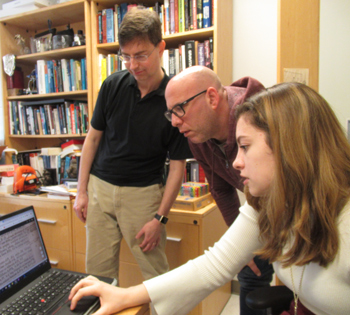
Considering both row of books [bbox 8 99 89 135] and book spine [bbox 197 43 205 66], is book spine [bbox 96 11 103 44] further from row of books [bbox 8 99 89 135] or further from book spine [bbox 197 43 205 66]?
book spine [bbox 197 43 205 66]

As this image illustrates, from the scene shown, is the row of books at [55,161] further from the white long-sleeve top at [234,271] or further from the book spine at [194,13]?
the white long-sleeve top at [234,271]

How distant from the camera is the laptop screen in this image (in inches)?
30.7

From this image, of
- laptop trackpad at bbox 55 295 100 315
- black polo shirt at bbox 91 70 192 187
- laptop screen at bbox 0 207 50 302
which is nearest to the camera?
laptop trackpad at bbox 55 295 100 315

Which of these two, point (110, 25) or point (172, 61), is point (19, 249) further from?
point (110, 25)

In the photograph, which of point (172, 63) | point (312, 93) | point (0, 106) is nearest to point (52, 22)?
point (0, 106)

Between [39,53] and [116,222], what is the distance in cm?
180

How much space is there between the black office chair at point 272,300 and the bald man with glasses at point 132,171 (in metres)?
0.55

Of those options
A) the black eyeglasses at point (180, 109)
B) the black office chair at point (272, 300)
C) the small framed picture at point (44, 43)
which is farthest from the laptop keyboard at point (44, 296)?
the small framed picture at point (44, 43)

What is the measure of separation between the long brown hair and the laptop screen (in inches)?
27.8

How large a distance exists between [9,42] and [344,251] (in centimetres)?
304

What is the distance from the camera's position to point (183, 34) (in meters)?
1.93

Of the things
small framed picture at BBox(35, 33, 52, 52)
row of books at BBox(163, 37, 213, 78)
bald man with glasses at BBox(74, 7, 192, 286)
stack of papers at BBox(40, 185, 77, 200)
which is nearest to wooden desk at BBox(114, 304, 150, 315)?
bald man with glasses at BBox(74, 7, 192, 286)

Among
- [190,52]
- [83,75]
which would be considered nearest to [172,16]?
[190,52]

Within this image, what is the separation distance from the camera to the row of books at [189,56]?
1921 millimetres
